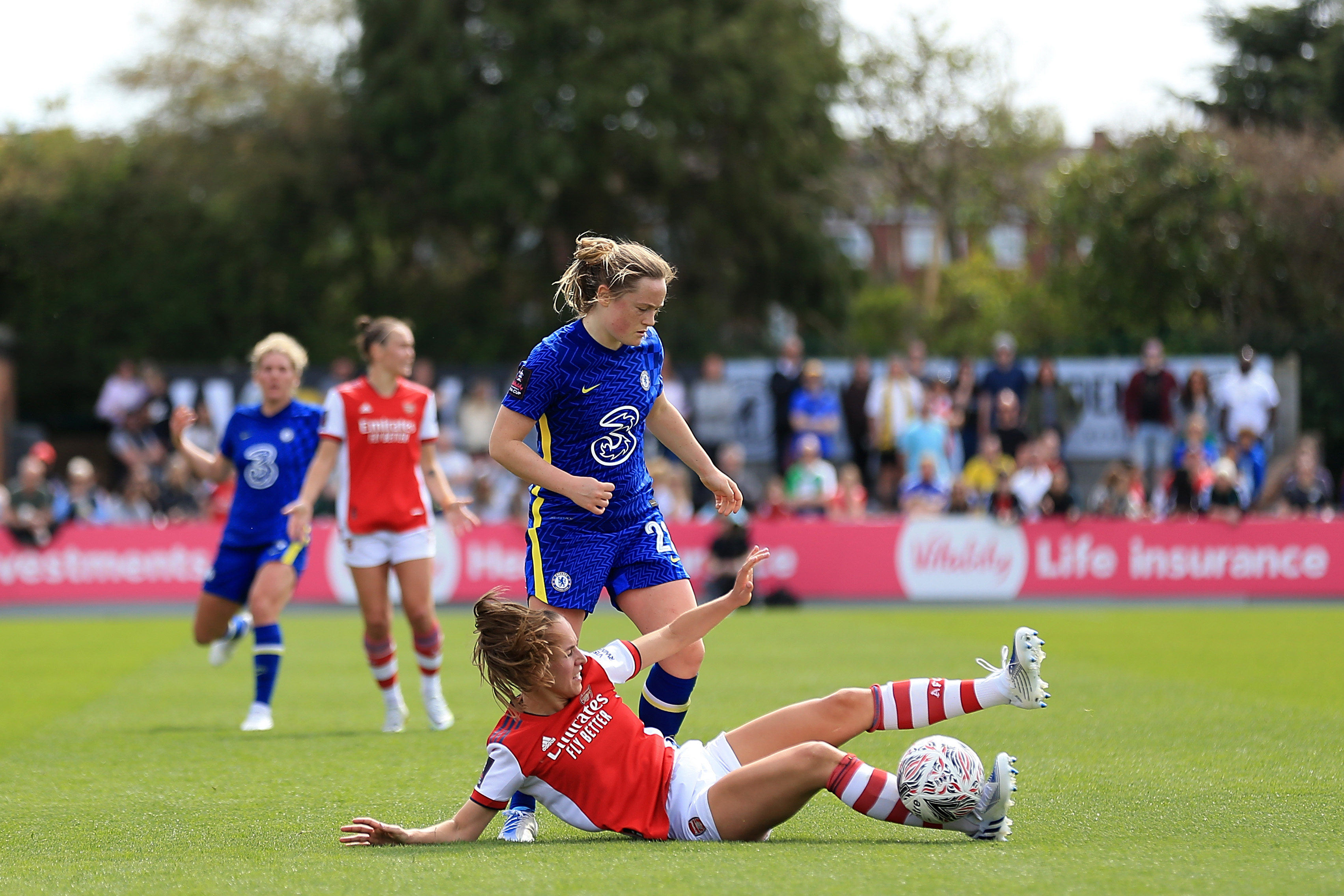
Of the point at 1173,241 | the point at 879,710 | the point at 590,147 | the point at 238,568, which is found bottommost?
the point at 879,710

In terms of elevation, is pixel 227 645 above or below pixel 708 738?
above

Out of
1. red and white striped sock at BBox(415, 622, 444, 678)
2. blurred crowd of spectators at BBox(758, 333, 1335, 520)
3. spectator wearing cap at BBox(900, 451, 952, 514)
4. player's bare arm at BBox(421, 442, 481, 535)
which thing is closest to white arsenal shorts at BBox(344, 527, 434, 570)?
player's bare arm at BBox(421, 442, 481, 535)

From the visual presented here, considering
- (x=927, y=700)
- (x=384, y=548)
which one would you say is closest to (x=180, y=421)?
(x=384, y=548)

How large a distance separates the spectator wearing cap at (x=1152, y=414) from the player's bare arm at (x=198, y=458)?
15.3 meters

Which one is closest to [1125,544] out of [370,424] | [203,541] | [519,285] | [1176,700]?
[1176,700]

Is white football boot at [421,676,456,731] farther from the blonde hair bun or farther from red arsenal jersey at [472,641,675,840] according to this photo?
red arsenal jersey at [472,641,675,840]

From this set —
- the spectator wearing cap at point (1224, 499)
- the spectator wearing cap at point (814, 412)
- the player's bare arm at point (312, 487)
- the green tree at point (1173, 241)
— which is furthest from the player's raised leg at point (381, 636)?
the green tree at point (1173, 241)

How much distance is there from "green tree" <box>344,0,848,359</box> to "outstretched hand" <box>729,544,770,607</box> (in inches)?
883

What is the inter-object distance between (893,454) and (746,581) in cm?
1687

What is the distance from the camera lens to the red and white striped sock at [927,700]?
506 centimetres

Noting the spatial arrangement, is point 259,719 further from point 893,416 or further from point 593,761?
point 893,416

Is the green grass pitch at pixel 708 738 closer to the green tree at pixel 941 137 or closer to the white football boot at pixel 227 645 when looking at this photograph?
the white football boot at pixel 227 645

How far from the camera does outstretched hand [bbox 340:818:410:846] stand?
5070 mm

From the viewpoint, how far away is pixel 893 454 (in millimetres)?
21531
